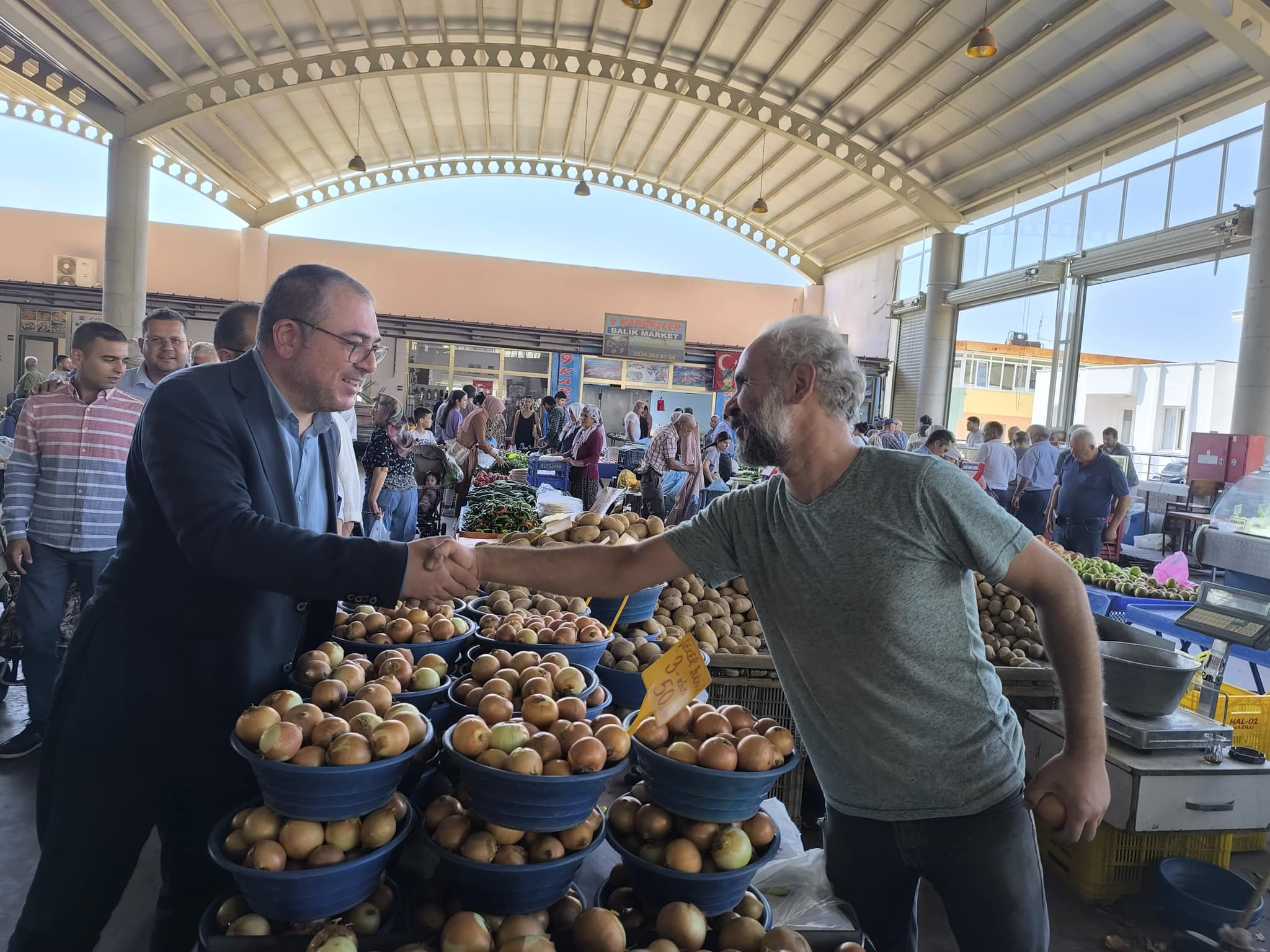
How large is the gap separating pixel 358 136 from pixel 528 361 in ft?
23.1

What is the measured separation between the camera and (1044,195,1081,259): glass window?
14.6m

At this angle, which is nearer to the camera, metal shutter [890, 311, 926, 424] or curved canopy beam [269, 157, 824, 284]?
metal shutter [890, 311, 926, 424]

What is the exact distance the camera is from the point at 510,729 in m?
1.67

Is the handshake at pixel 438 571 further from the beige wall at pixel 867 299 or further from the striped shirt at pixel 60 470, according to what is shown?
the beige wall at pixel 867 299

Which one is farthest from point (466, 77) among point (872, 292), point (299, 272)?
point (299, 272)

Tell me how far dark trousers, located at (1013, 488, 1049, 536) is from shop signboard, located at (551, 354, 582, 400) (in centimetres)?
1300

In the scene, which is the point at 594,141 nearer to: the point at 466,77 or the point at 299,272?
the point at 466,77

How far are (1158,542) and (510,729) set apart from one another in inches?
476

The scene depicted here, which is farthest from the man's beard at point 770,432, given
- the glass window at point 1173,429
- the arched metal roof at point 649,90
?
the glass window at point 1173,429

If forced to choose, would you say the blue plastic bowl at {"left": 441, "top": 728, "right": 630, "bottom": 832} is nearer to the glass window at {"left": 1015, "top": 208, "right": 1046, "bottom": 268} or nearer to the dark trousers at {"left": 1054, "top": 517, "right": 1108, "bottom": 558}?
the dark trousers at {"left": 1054, "top": 517, "right": 1108, "bottom": 558}

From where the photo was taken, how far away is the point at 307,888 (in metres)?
1.44

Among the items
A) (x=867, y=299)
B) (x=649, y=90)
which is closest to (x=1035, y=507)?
(x=649, y=90)

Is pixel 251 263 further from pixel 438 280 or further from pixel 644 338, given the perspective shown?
pixel 644 338

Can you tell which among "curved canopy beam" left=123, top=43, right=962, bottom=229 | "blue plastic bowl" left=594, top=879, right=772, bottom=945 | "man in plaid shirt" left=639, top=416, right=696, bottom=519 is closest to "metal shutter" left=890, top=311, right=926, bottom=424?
"curved canopy beam" left=123, top=43, right=962, bottom=229
